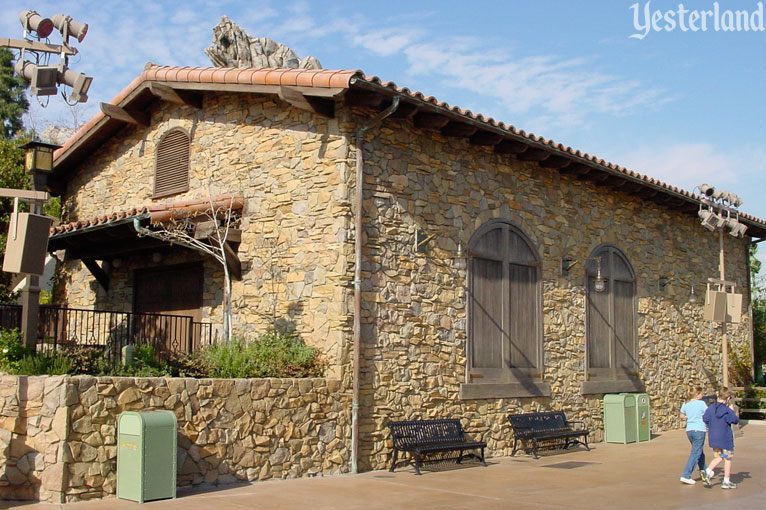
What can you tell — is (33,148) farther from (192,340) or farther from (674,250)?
(674,250)

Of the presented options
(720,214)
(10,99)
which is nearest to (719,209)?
(720,214)

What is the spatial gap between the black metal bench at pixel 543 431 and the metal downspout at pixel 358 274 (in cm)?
323

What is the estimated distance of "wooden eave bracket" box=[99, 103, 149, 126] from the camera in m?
14.4

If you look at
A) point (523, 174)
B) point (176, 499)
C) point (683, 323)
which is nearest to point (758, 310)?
point (683, 323)

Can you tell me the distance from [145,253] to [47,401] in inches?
238

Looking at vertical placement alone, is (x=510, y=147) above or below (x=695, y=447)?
above

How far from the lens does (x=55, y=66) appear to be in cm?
1009

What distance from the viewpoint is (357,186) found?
11188mm

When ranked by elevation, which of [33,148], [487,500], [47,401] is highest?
[33,148]

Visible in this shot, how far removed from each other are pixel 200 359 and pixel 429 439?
342 cm

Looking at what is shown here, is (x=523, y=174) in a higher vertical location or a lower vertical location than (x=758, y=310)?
higher

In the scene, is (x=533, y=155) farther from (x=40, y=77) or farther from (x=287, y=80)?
(x=40, y=77)

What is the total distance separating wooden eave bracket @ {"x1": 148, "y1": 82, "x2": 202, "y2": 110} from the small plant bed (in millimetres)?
4344

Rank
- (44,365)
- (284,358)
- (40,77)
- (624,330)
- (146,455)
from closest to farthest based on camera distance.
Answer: (146,455) → (44,365) → (40,77) → (284,358) → (624,330)
